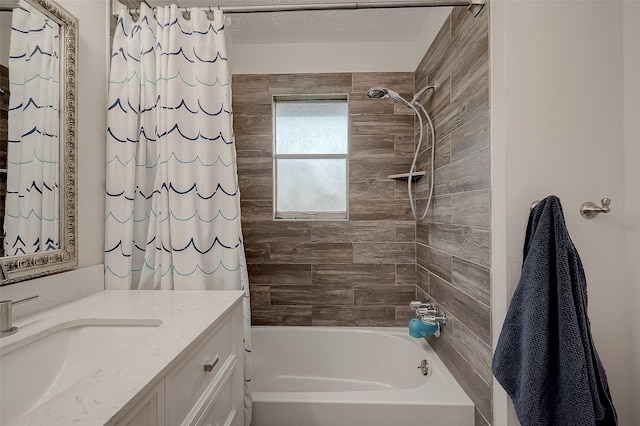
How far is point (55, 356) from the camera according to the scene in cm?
85

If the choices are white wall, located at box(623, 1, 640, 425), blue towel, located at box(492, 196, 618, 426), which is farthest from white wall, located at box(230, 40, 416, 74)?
blue towel, located at box(492, 196, 618, 426)

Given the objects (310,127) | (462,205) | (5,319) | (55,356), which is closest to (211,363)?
(55,356)

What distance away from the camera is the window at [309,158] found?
88.7 inches

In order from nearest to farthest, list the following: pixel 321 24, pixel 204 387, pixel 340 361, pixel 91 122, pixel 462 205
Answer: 1. pixel 204 387
2. pixel 91 122
3. pixel 462 205
4. pixel 321 24
5. pixel 340 361

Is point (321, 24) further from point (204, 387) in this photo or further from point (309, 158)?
point (204, 387)

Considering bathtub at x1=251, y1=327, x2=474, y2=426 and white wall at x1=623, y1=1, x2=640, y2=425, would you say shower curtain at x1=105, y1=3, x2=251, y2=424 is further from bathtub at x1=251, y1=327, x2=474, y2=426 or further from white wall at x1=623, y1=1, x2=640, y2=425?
white wall at x1=623, y1=1, x2=640, y2=425

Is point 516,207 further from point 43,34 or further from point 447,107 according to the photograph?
point 43,34

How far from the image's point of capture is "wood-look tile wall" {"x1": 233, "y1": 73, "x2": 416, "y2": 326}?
2145 mm

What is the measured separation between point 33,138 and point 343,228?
1.61 m

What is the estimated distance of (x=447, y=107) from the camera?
5.38ft

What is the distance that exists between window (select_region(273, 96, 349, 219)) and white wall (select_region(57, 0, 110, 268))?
1.11 metres

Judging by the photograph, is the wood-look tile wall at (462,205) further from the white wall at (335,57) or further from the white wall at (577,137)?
the white wall at (335,57)

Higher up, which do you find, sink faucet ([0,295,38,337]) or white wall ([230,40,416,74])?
white wall ([230,40,416,74])

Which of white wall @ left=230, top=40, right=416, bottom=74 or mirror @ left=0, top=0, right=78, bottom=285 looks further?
white wall @ left=230, top=40, right=416, bottom=74
